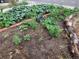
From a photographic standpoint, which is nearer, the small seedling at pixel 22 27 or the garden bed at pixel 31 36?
the garden bed at pixel 31 36

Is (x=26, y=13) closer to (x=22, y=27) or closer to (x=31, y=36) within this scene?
(x=22, y=27)

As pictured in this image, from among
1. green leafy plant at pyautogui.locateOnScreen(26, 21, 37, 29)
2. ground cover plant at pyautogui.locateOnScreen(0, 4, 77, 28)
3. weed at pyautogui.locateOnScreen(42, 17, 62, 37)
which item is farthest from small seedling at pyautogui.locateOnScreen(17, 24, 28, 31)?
weed at pyautogui.locateOnScreen(42, 17, 62, 37)

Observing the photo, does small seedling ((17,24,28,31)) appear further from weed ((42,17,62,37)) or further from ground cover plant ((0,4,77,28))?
weed ((42,17,62,37))

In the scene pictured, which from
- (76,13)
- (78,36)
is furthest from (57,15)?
(78,36)

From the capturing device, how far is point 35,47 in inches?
184

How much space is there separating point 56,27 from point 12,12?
1.42m

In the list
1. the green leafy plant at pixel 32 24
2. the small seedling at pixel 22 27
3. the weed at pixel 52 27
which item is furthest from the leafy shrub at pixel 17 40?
the weed at pixel 52 27

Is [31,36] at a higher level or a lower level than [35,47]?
higher

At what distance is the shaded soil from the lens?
453 centimetres

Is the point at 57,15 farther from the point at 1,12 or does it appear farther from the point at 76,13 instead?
the point at 1,12

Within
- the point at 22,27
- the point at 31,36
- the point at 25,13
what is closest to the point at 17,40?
the point at 31,36

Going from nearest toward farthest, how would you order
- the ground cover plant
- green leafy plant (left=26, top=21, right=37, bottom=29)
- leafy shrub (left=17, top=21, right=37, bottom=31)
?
leafy shrub (left=17, top=21, right=37, bottom=31)
green leafy plant (left=26, top=21, right=37, bottom=29)
the ground cover plant

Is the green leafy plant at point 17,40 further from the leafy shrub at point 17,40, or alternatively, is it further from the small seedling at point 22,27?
the small seedling at point 22,27

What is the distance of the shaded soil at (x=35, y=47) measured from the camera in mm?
4531
